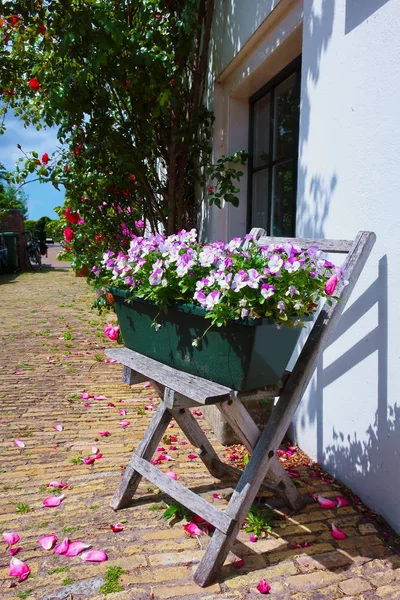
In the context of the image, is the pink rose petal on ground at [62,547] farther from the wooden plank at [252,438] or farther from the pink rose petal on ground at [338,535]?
the pink rose petal on ground at [338,535]

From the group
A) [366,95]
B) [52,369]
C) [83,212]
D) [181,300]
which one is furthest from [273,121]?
[52,369]

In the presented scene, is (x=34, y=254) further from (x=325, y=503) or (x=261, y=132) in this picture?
(x=325, y=503)

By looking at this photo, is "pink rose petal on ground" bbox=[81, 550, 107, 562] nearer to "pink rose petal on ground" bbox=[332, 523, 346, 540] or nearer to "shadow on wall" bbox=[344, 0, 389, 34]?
"pink rose petal on ground" bbox=[332, 523, 346, 540]

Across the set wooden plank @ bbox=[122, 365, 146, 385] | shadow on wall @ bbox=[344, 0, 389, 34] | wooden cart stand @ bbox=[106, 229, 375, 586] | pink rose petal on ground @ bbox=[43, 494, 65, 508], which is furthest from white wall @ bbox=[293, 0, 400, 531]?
pink rose petal on ground @ bbox=[43, 494, 65, 508]

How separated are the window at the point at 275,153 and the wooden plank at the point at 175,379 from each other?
176cm

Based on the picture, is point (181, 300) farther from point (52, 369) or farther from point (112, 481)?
point (52, 369)

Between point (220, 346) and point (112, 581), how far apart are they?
98cm

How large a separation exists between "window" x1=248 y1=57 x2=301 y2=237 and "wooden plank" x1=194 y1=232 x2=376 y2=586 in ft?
4.85

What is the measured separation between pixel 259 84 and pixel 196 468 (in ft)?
10.0

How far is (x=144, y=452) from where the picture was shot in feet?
7.41

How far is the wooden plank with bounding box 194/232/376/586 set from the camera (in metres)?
1.77

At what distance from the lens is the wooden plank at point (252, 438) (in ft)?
6.08

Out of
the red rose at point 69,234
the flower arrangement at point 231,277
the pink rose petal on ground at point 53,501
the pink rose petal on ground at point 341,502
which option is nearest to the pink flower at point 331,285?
the flower arrangement at point 231,277

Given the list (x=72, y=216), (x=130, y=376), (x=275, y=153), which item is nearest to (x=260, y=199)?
(x=275, y=153)
